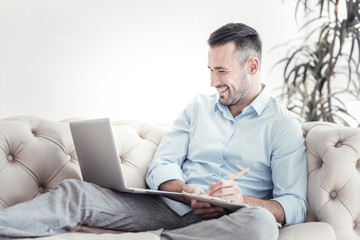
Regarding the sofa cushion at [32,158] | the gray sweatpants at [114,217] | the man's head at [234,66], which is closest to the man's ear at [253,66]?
the man's head at [234,66]

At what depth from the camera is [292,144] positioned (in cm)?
151

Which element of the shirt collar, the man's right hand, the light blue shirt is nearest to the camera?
the man's right hand

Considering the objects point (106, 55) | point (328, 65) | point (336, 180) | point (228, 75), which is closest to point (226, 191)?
point (336, 180)

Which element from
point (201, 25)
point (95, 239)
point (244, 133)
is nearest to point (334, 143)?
point (244, 133)

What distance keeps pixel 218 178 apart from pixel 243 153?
13 cm

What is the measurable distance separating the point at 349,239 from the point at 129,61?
130 cm

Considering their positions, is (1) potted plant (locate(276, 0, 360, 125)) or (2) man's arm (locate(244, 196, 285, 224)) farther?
(1) potted plant (locate(276, 0, 360, 125))

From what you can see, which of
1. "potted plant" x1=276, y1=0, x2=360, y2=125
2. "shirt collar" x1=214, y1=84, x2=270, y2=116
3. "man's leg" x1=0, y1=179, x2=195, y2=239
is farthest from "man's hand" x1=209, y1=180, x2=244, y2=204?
"potted plant" x1=276, y1=0, x2=360, y2=125

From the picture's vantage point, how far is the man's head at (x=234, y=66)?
169 centimetres

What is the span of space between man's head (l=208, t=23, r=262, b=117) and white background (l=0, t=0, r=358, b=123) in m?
0.57

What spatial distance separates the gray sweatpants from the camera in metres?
1.13

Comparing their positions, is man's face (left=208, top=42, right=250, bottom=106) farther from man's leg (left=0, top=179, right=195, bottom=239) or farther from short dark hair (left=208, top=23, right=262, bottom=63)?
man's leg (left=0, top=179, right=195, bottom=239)

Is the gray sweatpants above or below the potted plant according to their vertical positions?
below

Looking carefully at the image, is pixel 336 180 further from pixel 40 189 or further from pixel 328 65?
pixel 328 65
